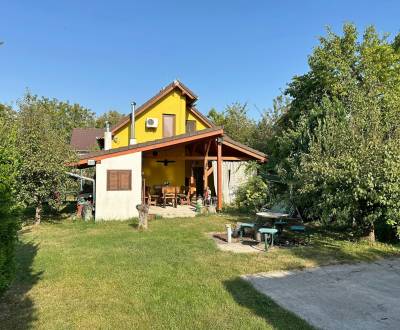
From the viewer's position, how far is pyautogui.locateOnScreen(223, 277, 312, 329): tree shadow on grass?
498 centimetres

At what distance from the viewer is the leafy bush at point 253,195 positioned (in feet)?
56.4

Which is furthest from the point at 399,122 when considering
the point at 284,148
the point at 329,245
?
the point at 284,148

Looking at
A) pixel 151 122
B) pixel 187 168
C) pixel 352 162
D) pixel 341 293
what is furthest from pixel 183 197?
pixel 341 293

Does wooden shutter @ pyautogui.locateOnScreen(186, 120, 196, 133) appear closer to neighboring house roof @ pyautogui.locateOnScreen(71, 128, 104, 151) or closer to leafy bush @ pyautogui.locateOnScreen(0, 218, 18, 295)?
leafy bush @ pyautogui.locateOnScreen(0, 218, 18, 295)

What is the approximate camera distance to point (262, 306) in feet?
18.4

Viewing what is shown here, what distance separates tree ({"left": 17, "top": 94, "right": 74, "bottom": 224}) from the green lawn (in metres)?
2.04

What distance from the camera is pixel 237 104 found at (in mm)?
42125

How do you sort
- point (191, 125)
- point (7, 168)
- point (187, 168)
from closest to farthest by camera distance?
point (7, 168)
point (187, 168)
point (191, 125)

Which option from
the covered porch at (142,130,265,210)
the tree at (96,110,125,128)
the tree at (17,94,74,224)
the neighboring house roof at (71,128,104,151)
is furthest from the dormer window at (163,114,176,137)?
the tree at (96,110,125,128)

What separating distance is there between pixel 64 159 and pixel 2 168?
27.9 feet

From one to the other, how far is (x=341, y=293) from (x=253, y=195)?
1188cm

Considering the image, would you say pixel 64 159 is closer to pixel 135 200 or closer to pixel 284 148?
pixel 135 200

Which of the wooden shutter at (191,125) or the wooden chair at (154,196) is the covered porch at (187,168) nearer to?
the wooden chair at (154,196)

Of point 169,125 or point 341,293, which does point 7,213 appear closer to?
point 341,293
